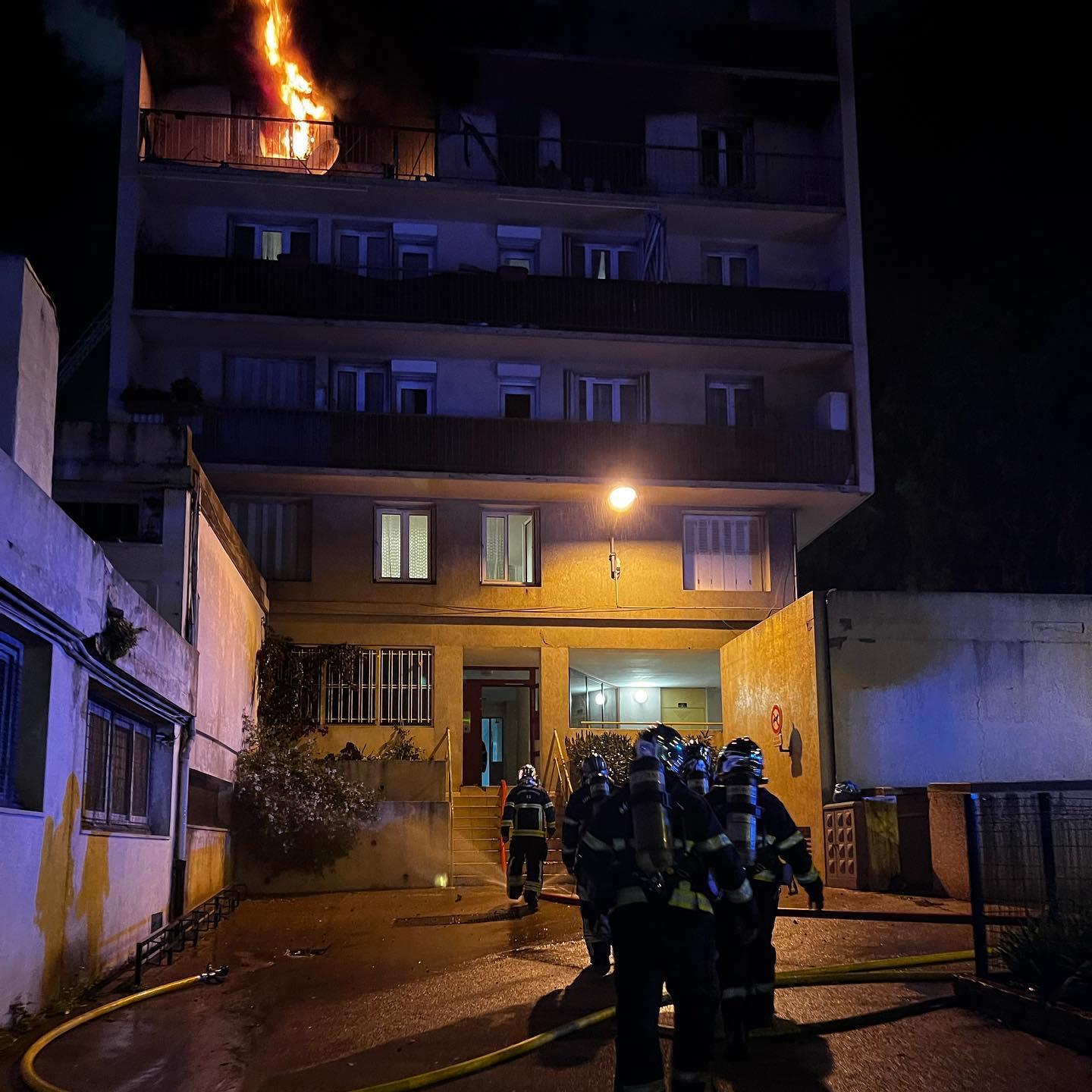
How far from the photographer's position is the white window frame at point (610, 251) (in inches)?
1099

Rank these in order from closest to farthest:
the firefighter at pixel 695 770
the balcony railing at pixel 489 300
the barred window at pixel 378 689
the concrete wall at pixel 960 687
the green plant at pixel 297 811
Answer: the firefighter at pixel 695 770
the concrete wall at pixel 960 687
the green plant at pixel 297 811
the barred window at pixel 378 689
the balcony railing at pixel 489 300

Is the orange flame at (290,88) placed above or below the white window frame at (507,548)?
above

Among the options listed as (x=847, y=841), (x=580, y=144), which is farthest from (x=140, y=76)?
(x=847, y=841)

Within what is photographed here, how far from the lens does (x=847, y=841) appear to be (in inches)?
634

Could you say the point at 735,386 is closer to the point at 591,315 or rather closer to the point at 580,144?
the point at 591,315

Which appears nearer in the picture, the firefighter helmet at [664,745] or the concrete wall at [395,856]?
the firefighter helmet at [664,745]

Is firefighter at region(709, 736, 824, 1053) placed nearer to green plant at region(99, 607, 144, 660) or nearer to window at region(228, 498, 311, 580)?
green plant at region(99, 607, 144, 660)

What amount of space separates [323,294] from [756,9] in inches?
497

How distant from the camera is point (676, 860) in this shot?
6004 millimetres

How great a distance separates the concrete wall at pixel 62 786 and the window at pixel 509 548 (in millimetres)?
14079

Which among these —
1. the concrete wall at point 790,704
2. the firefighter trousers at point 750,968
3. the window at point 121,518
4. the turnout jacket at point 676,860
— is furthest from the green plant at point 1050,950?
the window at point 121,518

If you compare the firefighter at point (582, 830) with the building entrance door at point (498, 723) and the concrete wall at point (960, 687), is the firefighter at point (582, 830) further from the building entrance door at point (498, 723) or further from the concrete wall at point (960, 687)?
the building entrance door at point (498, 723)

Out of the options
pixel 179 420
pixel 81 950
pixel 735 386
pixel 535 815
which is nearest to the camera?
pixel 81 950

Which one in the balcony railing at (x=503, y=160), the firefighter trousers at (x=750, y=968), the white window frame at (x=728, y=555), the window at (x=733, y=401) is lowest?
the firefighter trousers at (x=750, y=968)
